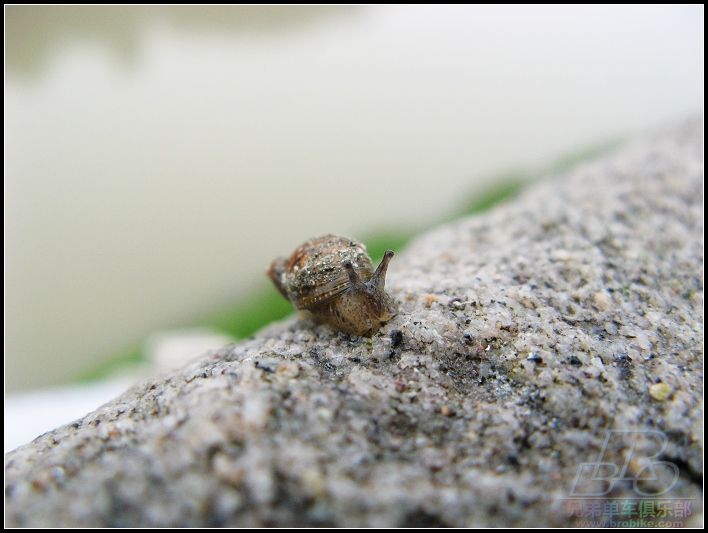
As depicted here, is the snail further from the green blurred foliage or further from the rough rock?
the green blurred foliage

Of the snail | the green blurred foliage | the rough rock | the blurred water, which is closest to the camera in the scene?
the rough rock

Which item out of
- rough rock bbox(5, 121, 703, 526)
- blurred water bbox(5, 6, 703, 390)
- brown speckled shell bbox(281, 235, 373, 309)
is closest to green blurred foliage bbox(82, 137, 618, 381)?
blurred water bbox(5, 6, 703, 390)

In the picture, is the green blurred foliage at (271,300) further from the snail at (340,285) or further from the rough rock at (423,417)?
the rough rock at (423,417)

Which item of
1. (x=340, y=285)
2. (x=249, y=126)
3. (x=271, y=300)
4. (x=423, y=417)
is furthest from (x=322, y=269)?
(x=249, y=126)

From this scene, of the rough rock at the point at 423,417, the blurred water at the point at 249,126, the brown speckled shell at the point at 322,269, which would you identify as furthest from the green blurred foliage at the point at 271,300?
the rough rock at the point at 423,417

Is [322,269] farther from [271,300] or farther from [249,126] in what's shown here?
[249,126]

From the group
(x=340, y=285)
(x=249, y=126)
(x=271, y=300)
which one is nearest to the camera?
(x=340, y=285)
